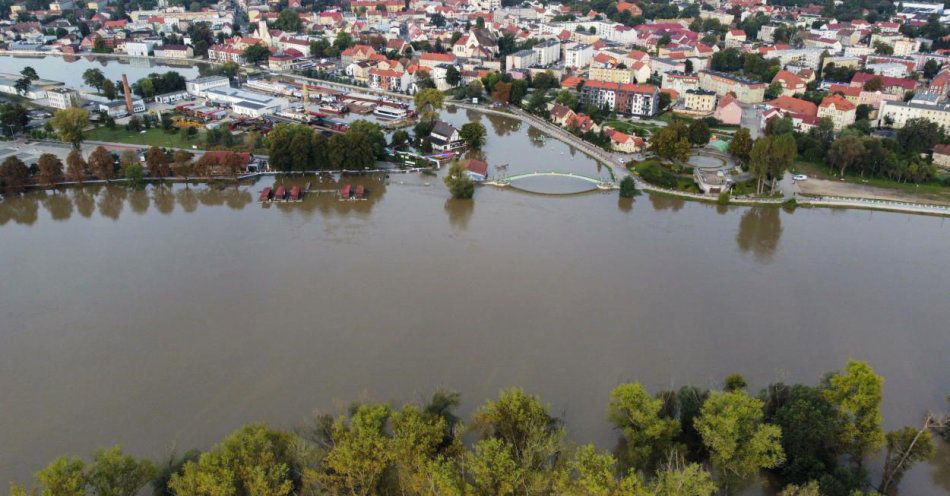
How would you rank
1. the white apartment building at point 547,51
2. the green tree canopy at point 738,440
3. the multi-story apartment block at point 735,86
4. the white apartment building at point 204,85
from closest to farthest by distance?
1. the green tree canopy at point 738,440
2. the multi-story apartment block at point 735,86
3. the white apartment building at point 204,85
4. the white apartment building at point 547,51

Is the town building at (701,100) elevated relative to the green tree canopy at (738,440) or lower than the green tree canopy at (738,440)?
elevated

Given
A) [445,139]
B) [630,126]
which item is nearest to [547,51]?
[630,126]

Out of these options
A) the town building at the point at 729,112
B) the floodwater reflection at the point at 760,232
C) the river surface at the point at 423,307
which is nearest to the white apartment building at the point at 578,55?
the town building at the point at 729,112

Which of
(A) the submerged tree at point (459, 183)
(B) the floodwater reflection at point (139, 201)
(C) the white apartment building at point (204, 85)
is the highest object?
(C) the white apartment building at point (204, 85)

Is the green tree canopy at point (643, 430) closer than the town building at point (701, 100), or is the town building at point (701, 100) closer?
the green tree canopy at point (643, 430)

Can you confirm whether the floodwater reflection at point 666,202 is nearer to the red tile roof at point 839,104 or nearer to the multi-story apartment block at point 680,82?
the red tile roof at point 839,104

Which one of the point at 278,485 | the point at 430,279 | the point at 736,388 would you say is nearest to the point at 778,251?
the point at 736,388

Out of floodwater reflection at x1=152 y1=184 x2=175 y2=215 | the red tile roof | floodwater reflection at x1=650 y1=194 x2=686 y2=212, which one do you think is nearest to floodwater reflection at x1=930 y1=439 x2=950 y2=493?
floodwater reflection at x1=650 y1=194 x2=686 y2=212
